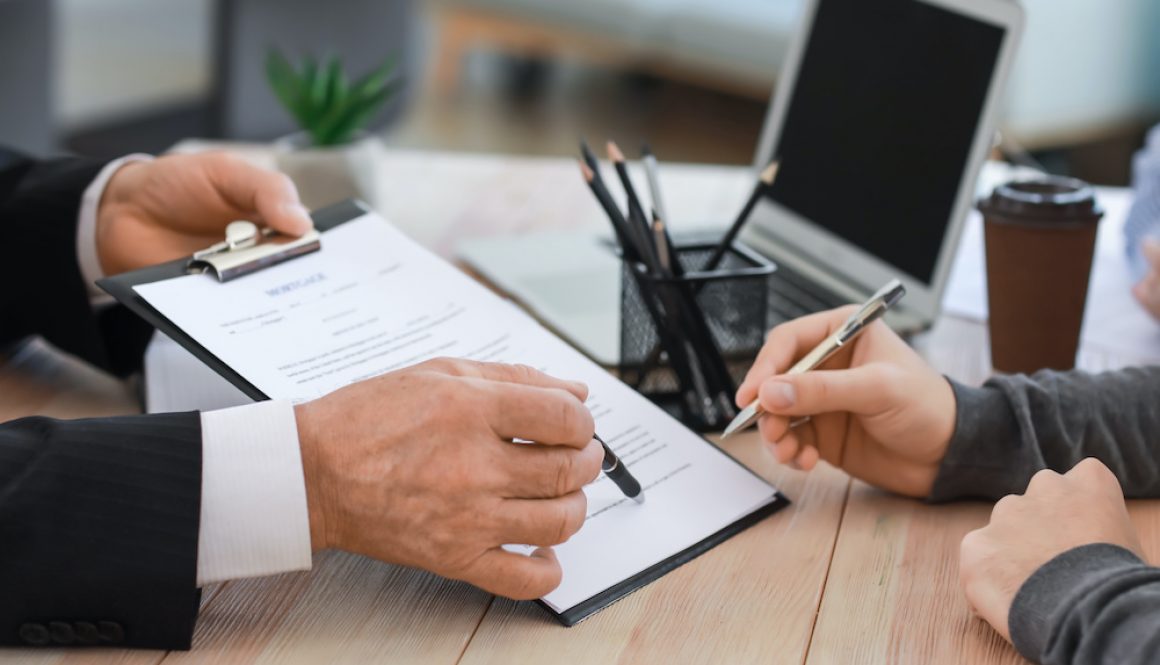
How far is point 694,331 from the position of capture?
39.8 inches

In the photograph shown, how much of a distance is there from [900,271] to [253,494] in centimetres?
72

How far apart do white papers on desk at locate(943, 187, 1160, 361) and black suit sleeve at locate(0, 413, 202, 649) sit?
76cm

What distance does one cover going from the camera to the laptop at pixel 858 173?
3.89 feet

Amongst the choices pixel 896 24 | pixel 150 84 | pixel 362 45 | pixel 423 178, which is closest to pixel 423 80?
pixel 150 84

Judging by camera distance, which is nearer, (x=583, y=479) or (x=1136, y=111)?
(x=583, y=479)

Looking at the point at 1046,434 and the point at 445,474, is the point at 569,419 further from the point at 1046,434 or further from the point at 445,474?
the point at 1046,434

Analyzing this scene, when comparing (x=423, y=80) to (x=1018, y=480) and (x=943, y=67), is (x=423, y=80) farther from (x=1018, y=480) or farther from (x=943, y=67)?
(x=1018, y=480)

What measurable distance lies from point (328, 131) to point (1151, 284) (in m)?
0.88

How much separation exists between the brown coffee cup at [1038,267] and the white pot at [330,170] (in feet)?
2.26

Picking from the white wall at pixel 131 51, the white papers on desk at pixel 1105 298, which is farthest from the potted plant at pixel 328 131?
the white wall at pixel 131 51

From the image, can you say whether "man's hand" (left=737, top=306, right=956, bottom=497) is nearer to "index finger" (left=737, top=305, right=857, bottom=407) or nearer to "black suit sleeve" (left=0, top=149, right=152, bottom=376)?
"index finger" (left=737, top=305, right=857, bottom=407)

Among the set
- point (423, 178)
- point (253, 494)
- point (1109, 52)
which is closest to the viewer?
point (253, 494)

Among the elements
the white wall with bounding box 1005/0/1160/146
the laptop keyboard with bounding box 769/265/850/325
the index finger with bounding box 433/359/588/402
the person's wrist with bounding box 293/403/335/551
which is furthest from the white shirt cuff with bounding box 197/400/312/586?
the white wall with bounding box 1005/0/1160/146

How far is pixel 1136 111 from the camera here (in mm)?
3492
